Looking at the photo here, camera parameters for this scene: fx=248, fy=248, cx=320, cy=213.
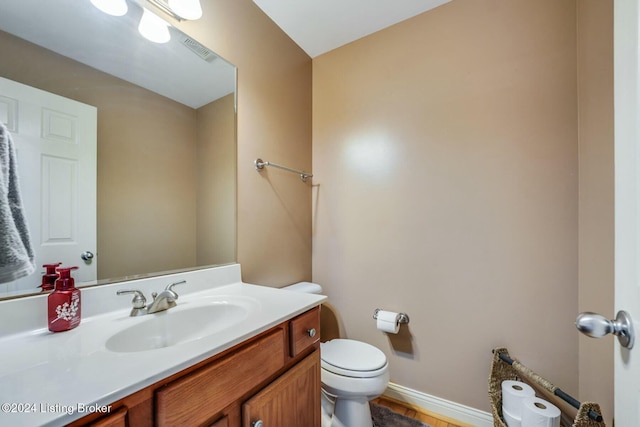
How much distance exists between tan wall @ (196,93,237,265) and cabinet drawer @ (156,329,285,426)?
614 mm

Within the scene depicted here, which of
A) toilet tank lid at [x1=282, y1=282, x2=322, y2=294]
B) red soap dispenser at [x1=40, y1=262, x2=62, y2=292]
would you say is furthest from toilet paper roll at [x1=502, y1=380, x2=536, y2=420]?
red soap dispenser at [x1=40, y1=262, x2=62, y2=292]

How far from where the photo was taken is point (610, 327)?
1.47 feet

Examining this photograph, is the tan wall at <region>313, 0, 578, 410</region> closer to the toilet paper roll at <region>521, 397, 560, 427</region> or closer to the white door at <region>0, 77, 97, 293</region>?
the toilet paper roll at <region>521, 397, 560, 427</region>

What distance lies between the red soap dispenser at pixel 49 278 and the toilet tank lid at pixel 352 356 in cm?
112

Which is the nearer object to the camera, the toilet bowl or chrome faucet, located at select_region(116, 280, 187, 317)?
chrome faucet, located at select_region(116, 280, 187, 317)

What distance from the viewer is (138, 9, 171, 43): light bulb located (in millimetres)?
1002

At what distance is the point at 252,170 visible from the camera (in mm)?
1415

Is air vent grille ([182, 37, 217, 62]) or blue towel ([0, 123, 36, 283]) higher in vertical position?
air vent grille ([182, 37, 217, 62])

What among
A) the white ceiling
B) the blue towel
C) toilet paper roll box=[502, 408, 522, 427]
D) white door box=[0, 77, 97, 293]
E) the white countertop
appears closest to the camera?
the white countertop

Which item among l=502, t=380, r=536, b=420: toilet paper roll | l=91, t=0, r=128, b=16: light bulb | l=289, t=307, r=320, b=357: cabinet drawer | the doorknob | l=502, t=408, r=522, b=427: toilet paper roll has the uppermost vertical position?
l=91, t=0, r=128, b=16: light bulb

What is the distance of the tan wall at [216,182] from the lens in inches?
46.5

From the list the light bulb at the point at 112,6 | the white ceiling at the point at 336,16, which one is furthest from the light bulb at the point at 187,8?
the white ceiling at the point at 336,16

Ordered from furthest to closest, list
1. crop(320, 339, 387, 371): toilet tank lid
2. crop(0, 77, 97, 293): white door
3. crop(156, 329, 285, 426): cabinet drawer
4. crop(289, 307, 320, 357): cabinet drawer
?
crop(320, 339, 387, 371): toilet tank lid
crop(289, 307, 320, 357): cabinet drawer
crop(0, 77, 97, 293): white door
crop(156, 329, 285, 426): cabinet drawer

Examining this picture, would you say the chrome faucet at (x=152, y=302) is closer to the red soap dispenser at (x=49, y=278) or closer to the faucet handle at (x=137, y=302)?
the faucet handle at (x=137, y=302)
